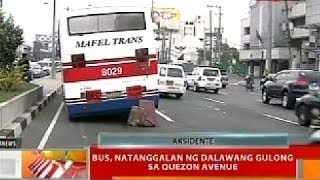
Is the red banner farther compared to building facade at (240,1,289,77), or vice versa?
building facade at (240,1,289,77)

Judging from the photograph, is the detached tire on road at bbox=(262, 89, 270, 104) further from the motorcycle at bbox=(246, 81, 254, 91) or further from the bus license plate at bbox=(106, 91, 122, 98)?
the motorcycle at bbox=(246, 81, 254, 91)

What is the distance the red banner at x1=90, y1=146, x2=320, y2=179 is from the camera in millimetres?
5898

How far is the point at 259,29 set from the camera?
72938 millimetres

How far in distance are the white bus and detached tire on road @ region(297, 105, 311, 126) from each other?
14.3 feet

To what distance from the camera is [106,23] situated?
Answer: 17.5m

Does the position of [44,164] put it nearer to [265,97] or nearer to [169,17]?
[265,97]

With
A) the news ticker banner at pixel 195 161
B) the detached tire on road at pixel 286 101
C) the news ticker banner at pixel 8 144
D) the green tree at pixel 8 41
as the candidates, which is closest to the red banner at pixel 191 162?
the news ticker banner at pixel 195 161

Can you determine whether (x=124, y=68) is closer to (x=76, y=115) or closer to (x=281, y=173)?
(x=76, y=115)

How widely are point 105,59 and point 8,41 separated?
8.11 m

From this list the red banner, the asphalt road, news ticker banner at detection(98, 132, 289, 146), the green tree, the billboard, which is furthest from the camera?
the billboard

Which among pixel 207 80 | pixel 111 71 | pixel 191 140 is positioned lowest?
pixel 207 80

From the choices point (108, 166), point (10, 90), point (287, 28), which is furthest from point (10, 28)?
point (287, 28)

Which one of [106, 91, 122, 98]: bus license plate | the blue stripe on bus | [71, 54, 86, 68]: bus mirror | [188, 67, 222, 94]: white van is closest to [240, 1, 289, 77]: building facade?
[188, 67, 222, 94]: white van

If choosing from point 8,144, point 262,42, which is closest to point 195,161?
point 8,144
